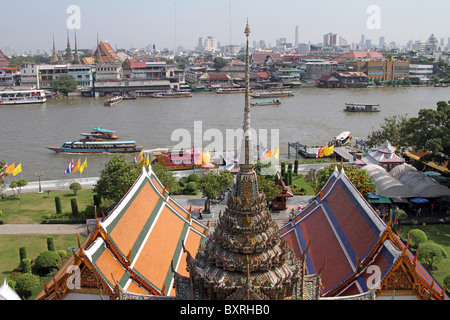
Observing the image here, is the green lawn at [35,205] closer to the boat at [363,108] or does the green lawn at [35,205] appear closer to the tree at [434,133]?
the tree at [434,133]

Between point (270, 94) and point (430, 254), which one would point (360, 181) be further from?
point (270, 94)

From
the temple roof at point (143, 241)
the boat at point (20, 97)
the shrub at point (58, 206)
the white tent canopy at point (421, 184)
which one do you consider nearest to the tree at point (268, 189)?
the temple roof at point (143, 241)


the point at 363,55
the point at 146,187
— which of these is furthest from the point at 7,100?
the point at 363,55

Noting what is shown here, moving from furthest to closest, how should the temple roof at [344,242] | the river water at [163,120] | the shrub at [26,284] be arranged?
the river water at [163,120], the shrub at [26,284], the temple roof at [344,242]

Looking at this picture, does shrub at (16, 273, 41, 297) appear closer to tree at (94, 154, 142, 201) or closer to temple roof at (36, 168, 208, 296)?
temple roof at (36, 168, 208, 296)
